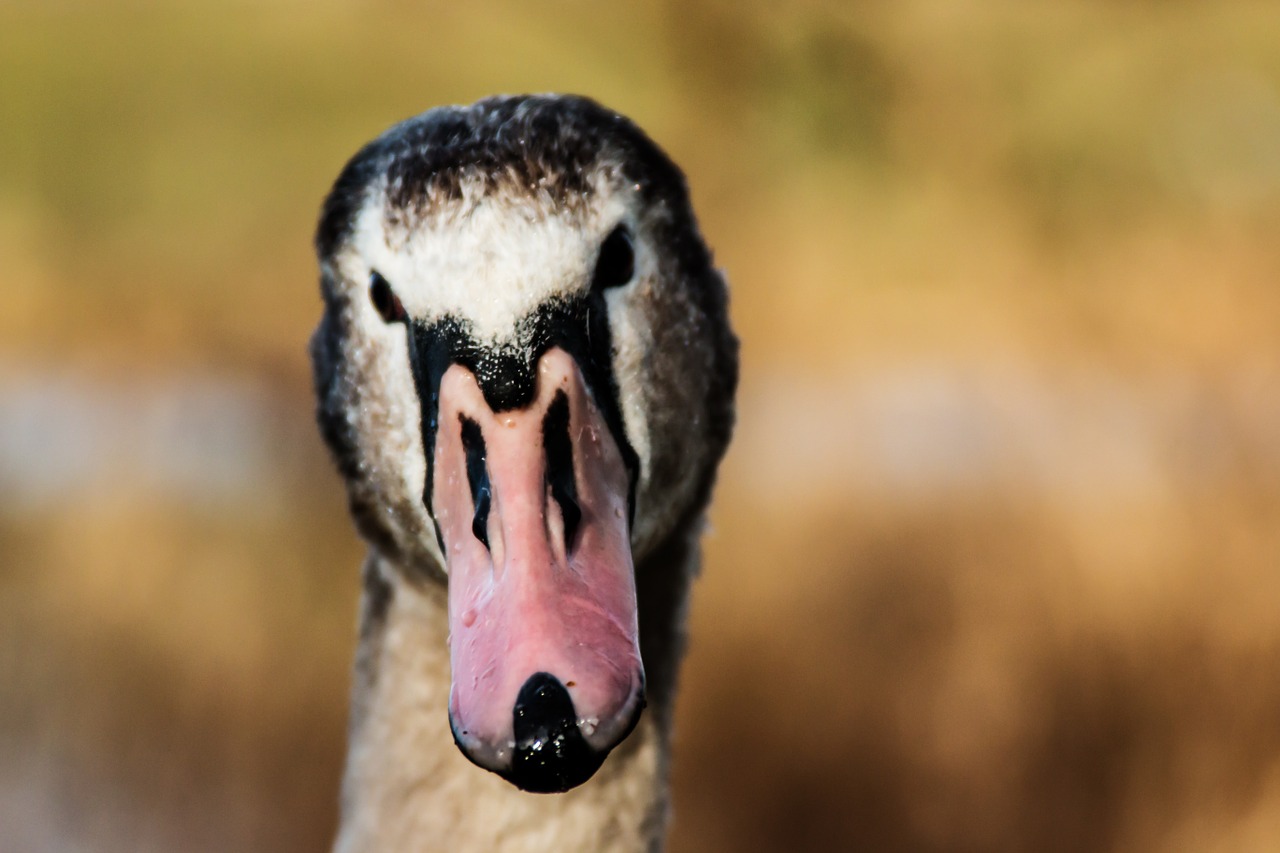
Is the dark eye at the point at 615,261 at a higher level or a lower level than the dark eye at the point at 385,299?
higher

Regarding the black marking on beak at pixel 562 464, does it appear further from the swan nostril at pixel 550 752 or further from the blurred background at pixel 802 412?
the blurred background at pixel 802 412

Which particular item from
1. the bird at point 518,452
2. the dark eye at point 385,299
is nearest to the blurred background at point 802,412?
the bird at point 518,452

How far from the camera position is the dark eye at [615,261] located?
4.96 ft

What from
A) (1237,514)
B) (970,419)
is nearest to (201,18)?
(970,419)

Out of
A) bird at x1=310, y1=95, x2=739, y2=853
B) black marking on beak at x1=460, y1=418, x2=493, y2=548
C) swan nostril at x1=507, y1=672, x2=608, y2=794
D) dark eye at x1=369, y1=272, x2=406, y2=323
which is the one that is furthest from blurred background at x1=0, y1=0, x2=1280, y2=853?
swan nostril at x1=507, y1=672, x2=608, y2=794

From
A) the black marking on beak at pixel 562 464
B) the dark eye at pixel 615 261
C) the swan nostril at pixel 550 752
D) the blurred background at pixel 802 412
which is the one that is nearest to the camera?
the swan nostril at pixel 550 752

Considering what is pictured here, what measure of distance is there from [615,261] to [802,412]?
4.33 metres

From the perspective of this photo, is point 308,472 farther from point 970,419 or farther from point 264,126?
point 970,419

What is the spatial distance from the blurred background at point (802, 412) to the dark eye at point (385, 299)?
10.1ft

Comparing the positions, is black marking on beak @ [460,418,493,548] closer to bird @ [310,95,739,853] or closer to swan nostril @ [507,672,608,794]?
bird @ [310,95,739,853]

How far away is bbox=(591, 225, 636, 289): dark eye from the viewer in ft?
4.96

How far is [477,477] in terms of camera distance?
135 cm

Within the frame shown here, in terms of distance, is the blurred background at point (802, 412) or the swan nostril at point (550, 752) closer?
the swan nostril at point (550, 752)

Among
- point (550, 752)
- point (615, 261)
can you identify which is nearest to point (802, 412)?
point (615, 261)
